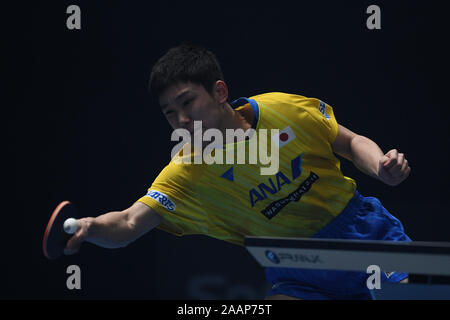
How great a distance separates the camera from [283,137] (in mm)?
2152

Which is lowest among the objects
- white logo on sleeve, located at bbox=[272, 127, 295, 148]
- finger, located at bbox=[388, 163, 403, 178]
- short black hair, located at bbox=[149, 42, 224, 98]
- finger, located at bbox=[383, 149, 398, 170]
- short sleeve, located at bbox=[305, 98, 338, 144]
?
finger, located at bbox=[388, 163, 403, 178]

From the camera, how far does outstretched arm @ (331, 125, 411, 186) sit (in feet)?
5.89

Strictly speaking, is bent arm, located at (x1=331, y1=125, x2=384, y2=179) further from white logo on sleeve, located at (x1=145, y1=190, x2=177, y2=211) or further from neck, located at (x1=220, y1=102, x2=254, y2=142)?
white logo on sleeve, located at (x1=145, y1=190, x2=177, y2=211)

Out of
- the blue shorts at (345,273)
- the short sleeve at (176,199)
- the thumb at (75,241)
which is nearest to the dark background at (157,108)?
the blue shorts at (345,273)

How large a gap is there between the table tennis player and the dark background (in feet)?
4.51

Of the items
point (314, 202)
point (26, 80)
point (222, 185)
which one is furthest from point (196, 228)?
point (26, 80)

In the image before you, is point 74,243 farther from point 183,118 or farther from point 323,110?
point 323,110

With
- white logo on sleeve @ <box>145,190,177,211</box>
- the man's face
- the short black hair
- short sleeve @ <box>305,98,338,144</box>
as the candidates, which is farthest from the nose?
short sleeve @ <box>305,98,338,144</box>

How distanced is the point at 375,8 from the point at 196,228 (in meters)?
1.90

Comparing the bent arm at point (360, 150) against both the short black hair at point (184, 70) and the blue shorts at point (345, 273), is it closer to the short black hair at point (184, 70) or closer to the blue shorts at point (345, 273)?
the blue shorts at point (345, 273)

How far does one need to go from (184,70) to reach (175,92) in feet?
0.31

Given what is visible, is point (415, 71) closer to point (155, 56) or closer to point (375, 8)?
point (375, 8)

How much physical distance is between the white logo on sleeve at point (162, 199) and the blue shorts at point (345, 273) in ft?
1.48

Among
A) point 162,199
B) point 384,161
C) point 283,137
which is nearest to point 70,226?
point 162,199
